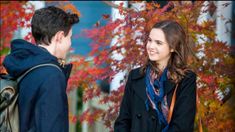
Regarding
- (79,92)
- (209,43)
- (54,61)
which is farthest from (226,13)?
(54,61)

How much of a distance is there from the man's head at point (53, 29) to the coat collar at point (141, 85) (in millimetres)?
840

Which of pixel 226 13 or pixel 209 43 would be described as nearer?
pixel 209 43

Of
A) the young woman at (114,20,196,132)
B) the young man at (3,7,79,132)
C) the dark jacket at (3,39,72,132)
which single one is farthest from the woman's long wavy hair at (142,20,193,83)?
the dark jacket at (3,39,72,132)

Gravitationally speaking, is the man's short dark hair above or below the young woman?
above

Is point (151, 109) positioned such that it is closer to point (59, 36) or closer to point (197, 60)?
point (59, 36)

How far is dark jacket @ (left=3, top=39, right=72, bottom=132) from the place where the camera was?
3344mm

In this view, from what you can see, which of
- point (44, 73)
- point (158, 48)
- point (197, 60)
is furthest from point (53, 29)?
point (197, 60)

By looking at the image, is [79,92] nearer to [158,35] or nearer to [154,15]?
[154,15]

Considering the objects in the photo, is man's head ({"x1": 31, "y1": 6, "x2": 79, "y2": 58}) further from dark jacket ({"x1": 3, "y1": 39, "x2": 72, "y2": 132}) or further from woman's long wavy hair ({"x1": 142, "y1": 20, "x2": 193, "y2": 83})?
woman's long wavy hair ({"x1": 142, "y1": 20, "x2": 193, "y2": 83})

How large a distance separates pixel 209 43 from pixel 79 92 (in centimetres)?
398

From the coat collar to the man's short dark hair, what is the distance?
0.89m

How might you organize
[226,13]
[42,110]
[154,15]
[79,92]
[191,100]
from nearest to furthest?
[42,110] → [191,100] → [154,15] → [226,13] → [79,92]

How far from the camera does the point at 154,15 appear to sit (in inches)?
219

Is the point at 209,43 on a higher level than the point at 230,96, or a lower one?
higher
